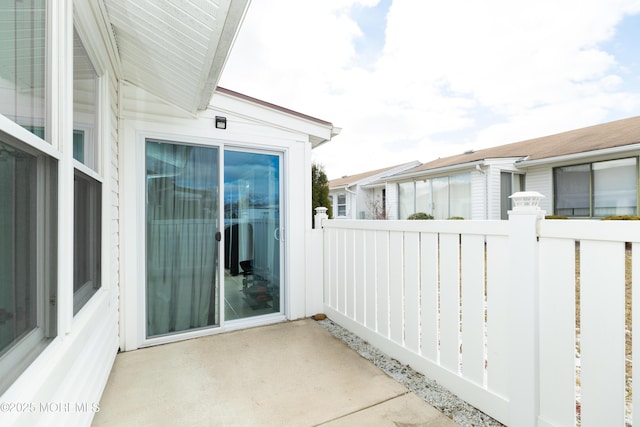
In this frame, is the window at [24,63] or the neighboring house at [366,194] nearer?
the window at [24,63]

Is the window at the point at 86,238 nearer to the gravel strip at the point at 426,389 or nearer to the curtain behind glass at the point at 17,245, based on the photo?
the curtain behind glass at the point at 17,245

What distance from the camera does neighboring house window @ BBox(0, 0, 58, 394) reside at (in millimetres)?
877

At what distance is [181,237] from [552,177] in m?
9.87

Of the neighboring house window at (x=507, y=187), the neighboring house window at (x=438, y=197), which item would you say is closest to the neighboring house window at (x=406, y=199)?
the neighboring house window at (x=438, y=197)

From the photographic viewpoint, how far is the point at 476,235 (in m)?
1.90

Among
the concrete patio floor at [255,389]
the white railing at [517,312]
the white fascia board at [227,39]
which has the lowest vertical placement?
the concrete patio floor at [255,389]

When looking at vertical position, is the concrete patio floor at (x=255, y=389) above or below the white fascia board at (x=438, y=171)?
below

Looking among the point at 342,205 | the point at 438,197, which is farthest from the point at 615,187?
the point at 342,205

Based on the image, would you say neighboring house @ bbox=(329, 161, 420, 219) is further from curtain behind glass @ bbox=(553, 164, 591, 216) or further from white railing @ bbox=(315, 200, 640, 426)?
white railing @ bbox=(315, 200, 640, 426)

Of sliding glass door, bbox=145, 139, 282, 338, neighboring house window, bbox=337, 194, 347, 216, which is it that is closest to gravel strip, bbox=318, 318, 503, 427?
sliding glass door, bbox=145, 139, 282, 338

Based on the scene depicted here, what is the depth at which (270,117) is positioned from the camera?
11.1 feet

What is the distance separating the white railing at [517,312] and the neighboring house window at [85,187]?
2205 mm

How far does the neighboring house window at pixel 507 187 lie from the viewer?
9.09 meters

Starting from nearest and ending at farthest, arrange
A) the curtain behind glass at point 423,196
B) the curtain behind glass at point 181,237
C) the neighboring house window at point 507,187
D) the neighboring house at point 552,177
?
1. the curtain behind glass at point 181,237
2. the neighboring house at point 552,177
3. the neighboring house window at point 507,187
4. the curtain behind glass at point 423,196
